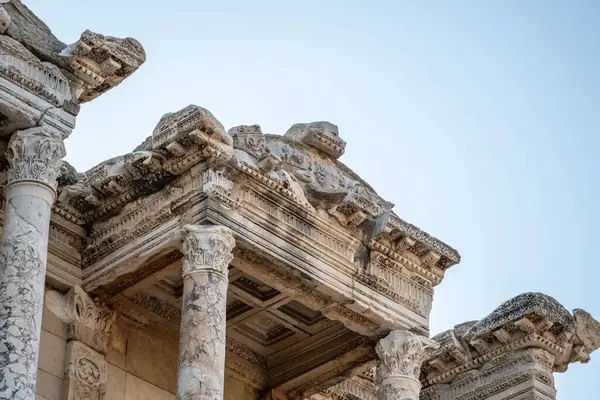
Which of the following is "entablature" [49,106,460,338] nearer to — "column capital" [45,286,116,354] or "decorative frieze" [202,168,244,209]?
"decorative frieze" [202,168,244,209]

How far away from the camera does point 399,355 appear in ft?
74.7

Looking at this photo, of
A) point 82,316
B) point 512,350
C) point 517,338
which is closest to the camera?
point 82,316

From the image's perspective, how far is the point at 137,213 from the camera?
2194cm

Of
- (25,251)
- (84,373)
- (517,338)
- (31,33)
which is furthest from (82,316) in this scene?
(517,338)

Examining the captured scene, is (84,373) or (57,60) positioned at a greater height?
(57,60)

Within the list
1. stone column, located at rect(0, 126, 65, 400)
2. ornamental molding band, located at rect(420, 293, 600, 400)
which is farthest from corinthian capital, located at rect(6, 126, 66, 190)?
ornamental molding band, located at rect(420, 293, 600, 400)

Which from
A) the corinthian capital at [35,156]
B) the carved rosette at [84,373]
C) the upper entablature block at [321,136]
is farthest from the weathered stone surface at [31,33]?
the upper entablature block at [321,136]

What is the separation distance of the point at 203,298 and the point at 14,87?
10.7 ft

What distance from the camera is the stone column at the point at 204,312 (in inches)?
790

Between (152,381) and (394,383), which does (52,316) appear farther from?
(394,383)

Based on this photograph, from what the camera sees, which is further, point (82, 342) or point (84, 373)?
point (82, 342)

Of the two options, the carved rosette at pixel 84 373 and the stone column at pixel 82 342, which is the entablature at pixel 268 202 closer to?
the stone column at pixel 82 342

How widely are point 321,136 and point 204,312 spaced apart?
355cm

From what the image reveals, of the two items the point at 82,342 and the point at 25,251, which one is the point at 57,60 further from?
the point at 82,342
